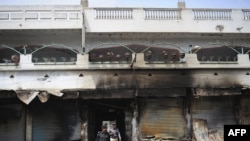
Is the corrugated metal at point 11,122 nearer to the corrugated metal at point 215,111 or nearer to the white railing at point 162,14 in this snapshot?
the corrugated metal at point 215,111

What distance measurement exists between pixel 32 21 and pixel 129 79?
6645 mm

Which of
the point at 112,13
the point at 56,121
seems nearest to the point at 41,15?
the point at 112,13

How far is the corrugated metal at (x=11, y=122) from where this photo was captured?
12.1m

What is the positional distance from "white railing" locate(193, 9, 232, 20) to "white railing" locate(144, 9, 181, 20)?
102 cm

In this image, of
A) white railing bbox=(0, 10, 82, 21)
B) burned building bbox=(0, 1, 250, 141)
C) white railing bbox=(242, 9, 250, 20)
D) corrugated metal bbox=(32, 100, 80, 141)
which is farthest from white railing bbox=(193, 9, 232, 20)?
corrugated metal bbox=(32, 100, 80, 141)

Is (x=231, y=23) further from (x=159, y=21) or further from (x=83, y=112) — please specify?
(x=83, y=112)

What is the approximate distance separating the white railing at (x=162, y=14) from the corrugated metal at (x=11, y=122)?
26.8 feet

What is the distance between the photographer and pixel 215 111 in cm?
1266

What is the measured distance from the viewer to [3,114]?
1212cm

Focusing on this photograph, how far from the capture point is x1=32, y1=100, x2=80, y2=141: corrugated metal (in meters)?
12.2

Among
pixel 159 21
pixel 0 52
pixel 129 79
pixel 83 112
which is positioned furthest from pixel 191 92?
pixel 0 52

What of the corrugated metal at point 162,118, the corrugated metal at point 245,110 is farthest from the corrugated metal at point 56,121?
the corrugated metal at point 245,110

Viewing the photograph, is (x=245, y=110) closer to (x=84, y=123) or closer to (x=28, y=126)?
(x=84, y=123)

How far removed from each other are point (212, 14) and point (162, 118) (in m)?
7.37
